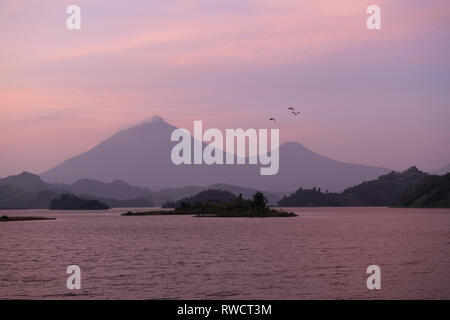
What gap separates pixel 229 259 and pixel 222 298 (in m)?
27.9

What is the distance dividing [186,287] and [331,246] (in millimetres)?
47117

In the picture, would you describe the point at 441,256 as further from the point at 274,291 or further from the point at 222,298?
the point at 222,298

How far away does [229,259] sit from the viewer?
7112 centimetres

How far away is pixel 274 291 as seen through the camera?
46219 millimetres

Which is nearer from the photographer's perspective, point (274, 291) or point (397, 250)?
point (274, 291)
